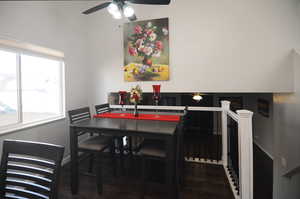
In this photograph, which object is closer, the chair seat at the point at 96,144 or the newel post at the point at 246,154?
the newel post at the point at 246,154

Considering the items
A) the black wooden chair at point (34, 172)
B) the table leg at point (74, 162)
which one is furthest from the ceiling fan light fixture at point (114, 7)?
the black wooden chair at point (34, 172)

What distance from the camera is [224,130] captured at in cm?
257

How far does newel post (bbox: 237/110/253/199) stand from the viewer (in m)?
1.56

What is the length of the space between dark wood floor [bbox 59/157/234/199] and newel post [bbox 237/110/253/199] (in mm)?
301

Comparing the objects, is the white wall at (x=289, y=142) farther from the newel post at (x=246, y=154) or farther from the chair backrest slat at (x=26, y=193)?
the chair backrest slat at (x=26, y=193)

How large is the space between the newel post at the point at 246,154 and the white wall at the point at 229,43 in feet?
3.46

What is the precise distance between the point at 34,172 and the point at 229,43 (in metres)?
2.98

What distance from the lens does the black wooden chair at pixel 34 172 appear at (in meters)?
0.88

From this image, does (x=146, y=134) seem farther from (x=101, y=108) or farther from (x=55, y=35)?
(x=55, y=35)

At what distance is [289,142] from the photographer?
2412 millimetres

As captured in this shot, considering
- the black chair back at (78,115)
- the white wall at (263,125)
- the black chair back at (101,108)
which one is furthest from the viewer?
the white wall at (263,125)

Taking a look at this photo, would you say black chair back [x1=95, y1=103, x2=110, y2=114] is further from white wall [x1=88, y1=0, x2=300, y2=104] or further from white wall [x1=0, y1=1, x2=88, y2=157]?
white wall [x1=88, y1=0, x2=300, y2=104]

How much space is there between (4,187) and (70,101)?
184 centimetres

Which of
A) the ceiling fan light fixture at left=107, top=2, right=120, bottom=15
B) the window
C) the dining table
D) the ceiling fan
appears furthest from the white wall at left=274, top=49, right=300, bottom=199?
the window
